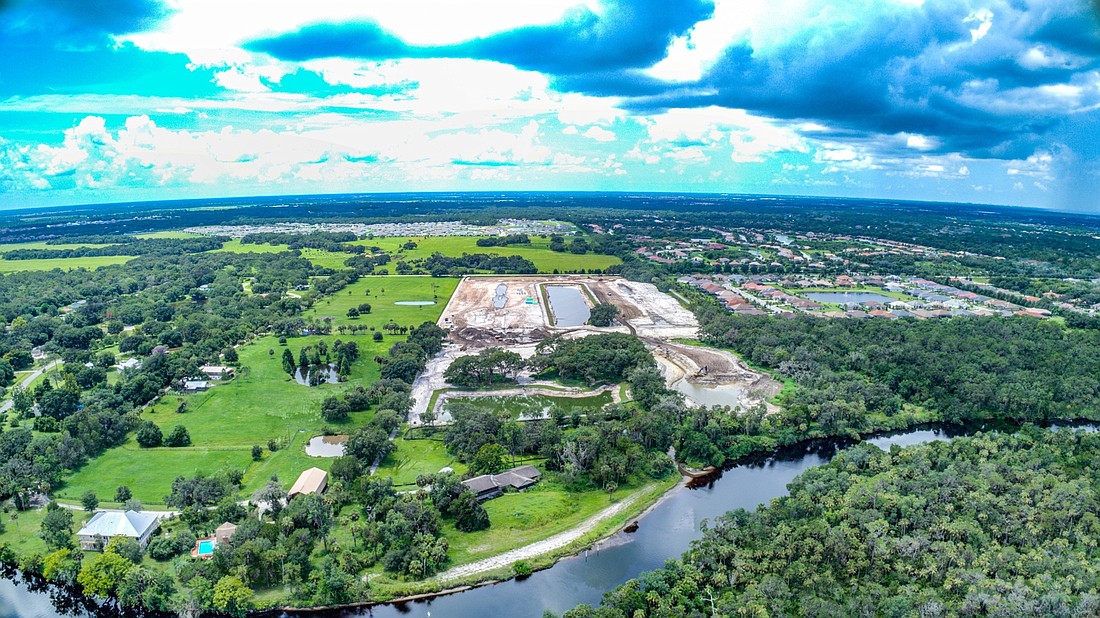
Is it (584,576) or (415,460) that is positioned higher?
(415,460)

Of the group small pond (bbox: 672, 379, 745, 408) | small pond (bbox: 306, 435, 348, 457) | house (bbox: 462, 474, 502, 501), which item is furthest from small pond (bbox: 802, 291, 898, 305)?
small pond (bbox: 306, 435, 348, 457)

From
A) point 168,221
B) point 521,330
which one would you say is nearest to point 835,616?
point 521,330

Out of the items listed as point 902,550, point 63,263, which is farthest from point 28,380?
point 63,263

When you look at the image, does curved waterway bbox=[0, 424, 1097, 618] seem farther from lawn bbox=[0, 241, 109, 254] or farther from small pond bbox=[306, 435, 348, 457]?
lawn bbox=[0, 241, 109, 254]

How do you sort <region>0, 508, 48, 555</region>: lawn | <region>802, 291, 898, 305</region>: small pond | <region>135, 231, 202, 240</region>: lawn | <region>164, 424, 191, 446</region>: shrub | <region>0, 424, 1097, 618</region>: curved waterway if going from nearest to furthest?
<region>0, 424, 1097, 618</region>: curved waterway < <region>0, 508, 48, 555</region>: lawn < <region>164, 424, 191, 446</region>: shrub < <region>802, 291, 898, 305</region>: small pond < <region>135, 231, 202, 240</region>: lawn

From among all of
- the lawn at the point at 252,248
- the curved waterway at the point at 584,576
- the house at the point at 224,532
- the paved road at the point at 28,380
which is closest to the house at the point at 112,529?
the curved waterway at the point at 584,576

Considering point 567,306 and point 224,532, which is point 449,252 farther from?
point 224,532

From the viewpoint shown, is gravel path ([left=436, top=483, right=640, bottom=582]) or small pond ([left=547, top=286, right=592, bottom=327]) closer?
gravel path ([left=436, top=483, right=640, bottom=582])
